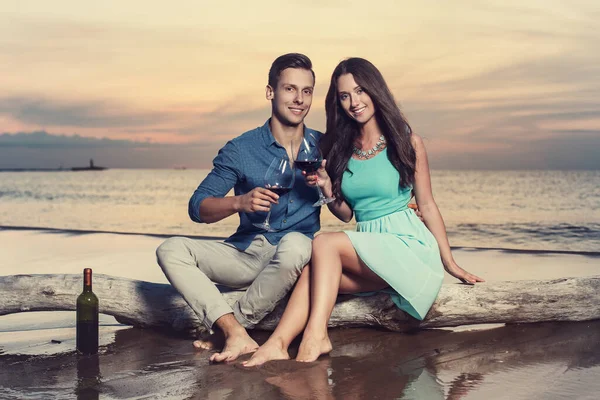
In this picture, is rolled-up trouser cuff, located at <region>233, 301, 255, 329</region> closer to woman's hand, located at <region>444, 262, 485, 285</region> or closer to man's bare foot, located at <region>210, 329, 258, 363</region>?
man's bare foot, located at <region>210, 329, 258, 363</region>

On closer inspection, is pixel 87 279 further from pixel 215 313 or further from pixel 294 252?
pixel 294 252

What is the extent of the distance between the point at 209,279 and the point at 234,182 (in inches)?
23.7

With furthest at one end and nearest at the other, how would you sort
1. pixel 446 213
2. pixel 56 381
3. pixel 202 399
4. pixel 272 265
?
pixel 446 213, pixel 272 265, pixel 56 381, pixel 202 399

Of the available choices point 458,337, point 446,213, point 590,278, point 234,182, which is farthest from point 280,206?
point 446,213

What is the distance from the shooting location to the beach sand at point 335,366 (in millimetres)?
2838

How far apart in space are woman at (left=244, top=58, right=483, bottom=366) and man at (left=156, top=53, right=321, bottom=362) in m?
0.15

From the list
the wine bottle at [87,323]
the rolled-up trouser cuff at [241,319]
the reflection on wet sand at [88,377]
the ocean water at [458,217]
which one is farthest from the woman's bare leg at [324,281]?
the ocean water at [458,217]

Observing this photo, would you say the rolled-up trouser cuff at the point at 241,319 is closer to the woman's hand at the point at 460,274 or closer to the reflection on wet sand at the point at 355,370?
the reflection on wet sand at the point at 355,370

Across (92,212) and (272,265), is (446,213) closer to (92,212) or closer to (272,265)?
(92,212)

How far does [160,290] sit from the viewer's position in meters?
3.98

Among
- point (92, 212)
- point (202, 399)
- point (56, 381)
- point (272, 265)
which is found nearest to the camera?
point (202, 399)

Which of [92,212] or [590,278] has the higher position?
[590,278]

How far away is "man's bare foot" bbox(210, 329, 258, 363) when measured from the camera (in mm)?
3289

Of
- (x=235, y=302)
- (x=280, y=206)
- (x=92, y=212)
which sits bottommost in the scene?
(x=92, y=212)
